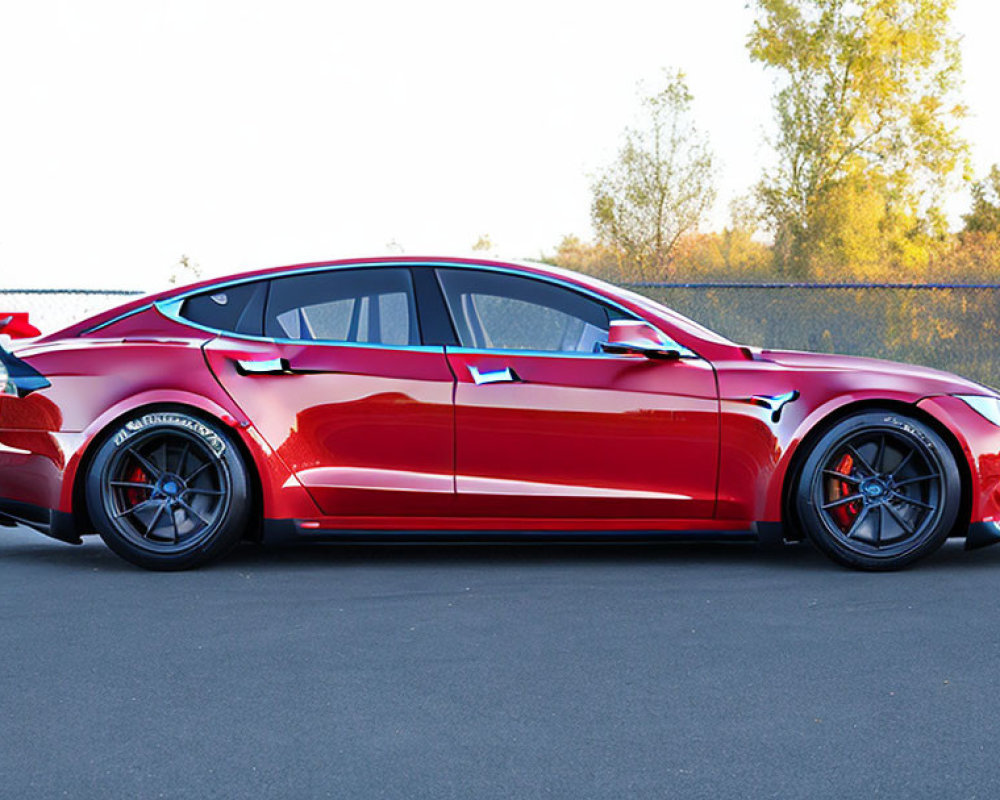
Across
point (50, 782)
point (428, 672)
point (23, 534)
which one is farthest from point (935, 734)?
point (23, 534)

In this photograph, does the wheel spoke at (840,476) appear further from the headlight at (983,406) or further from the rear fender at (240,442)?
the rear fender at (240,442)

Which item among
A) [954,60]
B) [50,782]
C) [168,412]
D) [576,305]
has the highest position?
[954,60]

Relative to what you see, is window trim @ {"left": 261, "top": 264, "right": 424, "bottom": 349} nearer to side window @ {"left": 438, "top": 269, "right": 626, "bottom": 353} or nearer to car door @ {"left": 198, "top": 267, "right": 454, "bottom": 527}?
car door @ {"left": 198, "top": 267, "right": 454, "bottom": 527}

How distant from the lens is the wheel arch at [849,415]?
20.3 feet

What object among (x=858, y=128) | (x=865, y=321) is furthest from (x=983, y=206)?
(x=865, y=321)

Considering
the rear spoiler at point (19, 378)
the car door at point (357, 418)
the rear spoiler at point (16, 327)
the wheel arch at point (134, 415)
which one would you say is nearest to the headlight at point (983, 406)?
the car door at point (357, 418)

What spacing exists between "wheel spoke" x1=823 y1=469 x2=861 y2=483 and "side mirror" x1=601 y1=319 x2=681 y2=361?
0.89 m

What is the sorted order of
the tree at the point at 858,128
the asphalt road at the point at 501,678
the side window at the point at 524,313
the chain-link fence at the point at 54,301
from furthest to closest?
the tree at the point at 858,128
the chain-link fence at the point at 54,301
the side window at the point at 524,313
the asphalt road at the point at 501,678

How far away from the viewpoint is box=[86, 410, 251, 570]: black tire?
6.14 meters

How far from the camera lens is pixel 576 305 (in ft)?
21.0

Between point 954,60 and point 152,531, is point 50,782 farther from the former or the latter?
point 954,60

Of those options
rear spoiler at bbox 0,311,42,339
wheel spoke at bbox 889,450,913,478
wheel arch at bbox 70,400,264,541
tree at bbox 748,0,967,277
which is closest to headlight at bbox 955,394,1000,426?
wheel spoke at bbox 889,450,913,478

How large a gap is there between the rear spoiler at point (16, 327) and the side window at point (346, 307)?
1.22 metres

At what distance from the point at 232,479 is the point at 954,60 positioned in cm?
4936
